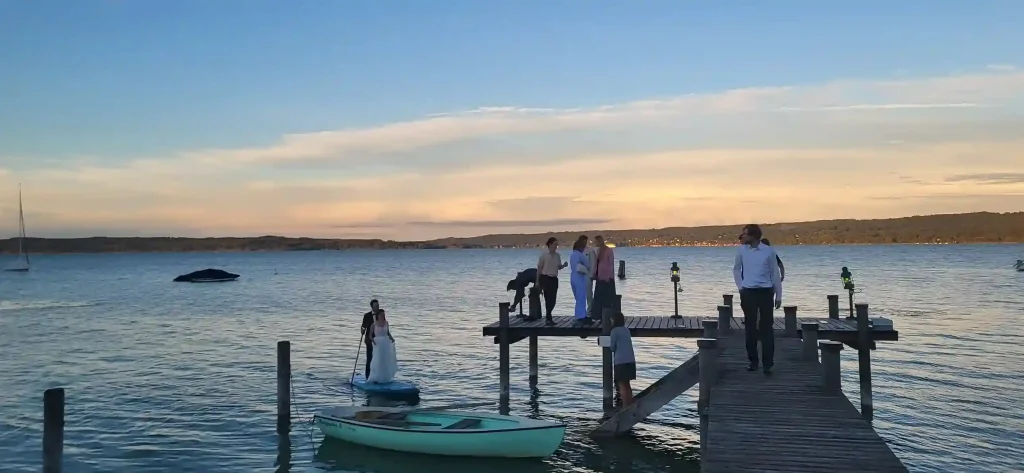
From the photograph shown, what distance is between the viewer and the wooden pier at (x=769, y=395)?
348 inches

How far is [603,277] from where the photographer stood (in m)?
18.5

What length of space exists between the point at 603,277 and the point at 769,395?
7.17 m

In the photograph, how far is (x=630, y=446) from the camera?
16266 mm

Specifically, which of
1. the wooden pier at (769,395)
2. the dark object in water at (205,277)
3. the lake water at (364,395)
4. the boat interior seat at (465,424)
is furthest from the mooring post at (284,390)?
the dark object in water at (205,277)

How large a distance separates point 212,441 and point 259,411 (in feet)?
9.64

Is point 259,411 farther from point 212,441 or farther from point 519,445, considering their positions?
point 519,445

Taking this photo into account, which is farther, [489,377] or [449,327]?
[449,327]

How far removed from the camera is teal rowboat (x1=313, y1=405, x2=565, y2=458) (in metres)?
14.8

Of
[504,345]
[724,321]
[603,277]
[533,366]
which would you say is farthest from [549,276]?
[533,366]

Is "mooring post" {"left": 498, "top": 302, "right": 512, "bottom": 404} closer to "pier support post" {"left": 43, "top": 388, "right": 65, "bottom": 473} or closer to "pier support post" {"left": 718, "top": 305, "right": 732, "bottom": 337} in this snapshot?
"pier support post" {"left": 718, "top": 305, "right": 732, "bottom": 337}

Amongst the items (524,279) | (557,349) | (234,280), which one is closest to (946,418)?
(524,279)

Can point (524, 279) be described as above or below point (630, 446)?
above

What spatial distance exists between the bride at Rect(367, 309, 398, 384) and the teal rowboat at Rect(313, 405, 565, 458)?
3.85m

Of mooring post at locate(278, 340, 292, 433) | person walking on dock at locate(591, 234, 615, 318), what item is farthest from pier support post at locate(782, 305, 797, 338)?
mooring post at locate(278, 340, 292, 433)
